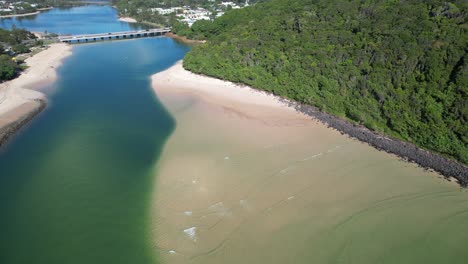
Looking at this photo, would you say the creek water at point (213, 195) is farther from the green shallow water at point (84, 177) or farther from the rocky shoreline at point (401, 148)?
the rocky shoreline at point (401, 148)

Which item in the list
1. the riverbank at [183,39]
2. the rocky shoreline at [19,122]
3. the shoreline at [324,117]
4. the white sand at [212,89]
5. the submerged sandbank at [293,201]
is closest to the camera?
the submerged sandbank at [293,201]

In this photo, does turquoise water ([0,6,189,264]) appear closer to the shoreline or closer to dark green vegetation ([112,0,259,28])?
the shoreline

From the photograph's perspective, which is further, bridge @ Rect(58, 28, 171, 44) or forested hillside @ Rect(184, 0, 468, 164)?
bridge @ Rect(58, 28, 171, 44)

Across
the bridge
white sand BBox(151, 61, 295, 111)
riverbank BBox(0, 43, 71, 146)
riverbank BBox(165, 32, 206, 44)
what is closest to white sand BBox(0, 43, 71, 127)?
riverbank BBox(0, 43, 71, 146)

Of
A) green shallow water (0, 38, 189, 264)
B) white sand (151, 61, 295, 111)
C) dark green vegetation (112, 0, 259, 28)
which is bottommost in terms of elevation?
green shallow water (0, 38, 189, 264)

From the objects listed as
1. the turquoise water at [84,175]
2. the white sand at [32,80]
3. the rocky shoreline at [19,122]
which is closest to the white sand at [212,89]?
the turquoise water at [84,175]

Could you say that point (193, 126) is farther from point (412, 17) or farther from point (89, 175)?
point (412, 17)
